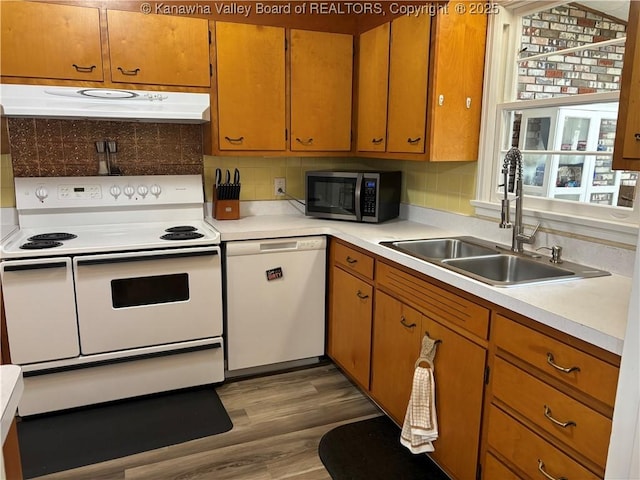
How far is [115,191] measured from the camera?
9.46ft

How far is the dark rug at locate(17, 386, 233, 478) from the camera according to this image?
2215 millimetres

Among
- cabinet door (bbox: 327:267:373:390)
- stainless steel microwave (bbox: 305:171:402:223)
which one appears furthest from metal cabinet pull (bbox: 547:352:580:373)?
stainless steel microwave (bbox: 305:171:402:223)

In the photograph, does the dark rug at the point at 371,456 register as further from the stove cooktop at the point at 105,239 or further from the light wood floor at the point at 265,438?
the stove cooktop at the point at 105,239

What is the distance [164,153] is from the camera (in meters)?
3.01

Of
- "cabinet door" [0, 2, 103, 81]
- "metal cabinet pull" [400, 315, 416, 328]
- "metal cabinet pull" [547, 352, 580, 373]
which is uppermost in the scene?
"cabinet door" [0, 2, 103, 81]

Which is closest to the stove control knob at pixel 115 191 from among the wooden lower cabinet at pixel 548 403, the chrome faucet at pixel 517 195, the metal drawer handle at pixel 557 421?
the chrome faucet at pixel 517 195

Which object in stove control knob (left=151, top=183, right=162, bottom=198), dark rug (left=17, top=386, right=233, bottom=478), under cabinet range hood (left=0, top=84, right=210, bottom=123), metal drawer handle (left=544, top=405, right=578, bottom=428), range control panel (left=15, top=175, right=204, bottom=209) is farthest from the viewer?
stove control knob (left=151, top=183, right=162, bottom=198)

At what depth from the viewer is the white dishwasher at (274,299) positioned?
2760 millimetres

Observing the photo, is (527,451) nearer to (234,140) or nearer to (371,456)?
(371,456)

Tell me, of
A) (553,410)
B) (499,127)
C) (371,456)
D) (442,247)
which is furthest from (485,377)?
(499,127)

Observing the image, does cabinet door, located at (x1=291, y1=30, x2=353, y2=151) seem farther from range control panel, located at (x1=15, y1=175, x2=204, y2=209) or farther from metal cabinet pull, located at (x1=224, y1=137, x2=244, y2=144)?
range control panel, located at (x1=15, y1=175, x2=204, y2=209)

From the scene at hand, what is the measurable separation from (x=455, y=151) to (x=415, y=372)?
1.18 meters

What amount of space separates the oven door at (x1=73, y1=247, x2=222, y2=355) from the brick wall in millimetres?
1795

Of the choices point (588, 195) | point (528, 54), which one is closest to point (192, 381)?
point (588, 195)
